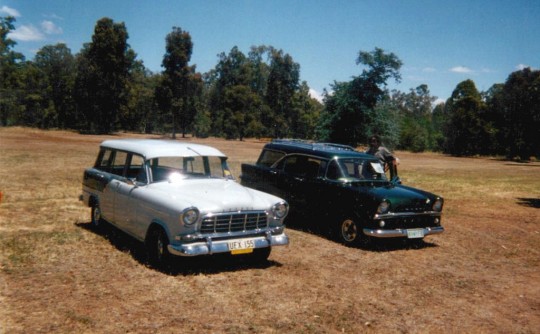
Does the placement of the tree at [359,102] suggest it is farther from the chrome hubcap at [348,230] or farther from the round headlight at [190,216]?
the round headlight at [190,216]

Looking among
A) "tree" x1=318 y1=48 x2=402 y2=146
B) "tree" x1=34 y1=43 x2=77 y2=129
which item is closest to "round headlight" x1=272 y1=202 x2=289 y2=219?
"tree" x1=318 y1=48 x2=402 y2=146

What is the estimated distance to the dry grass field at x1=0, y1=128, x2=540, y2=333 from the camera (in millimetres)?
4730

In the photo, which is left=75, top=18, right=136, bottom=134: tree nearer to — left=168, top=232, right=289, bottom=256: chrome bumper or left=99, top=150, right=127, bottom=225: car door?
left=99, top=150, right=127, bottom=225: car door

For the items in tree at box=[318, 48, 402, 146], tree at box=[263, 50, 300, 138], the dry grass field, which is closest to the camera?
the dry grass field

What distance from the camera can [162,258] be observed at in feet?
20.4

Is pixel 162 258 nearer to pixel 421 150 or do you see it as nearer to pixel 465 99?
pixel 465 99

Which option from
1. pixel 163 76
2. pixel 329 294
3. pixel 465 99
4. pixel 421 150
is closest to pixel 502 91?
pixel 465 99

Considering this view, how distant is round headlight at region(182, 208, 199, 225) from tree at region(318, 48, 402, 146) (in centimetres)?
2222

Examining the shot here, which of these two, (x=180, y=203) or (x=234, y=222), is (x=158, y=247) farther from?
(x=234, y=222)

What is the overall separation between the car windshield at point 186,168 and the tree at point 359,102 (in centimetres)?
2033

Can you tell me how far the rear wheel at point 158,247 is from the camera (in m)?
6.16

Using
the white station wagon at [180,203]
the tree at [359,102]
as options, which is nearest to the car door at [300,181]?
the white station wagon at [180,203]

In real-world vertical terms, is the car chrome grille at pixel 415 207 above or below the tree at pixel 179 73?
below

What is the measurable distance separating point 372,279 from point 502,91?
58844mm
